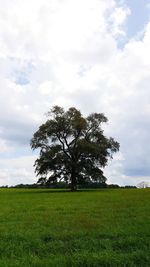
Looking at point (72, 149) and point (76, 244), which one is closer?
point (76, 244)

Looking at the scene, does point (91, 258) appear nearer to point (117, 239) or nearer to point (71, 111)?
point (117, 239)

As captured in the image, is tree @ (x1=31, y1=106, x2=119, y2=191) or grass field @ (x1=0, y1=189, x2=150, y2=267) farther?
tree @ (x1=31, y1=106, x2=119, y2=191)

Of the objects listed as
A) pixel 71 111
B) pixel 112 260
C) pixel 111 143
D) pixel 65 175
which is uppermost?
pixel 71 111

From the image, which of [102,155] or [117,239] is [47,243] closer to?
[117,239]

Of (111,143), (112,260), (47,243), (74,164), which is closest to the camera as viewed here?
(112,260)

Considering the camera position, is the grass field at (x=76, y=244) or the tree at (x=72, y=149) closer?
the grass field at (x=76, y=244)

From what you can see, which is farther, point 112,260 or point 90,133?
point 90,133

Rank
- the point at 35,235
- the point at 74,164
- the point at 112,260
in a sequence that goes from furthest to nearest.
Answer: the point at 74,164 < the point at 35,235 < the point at 112,260

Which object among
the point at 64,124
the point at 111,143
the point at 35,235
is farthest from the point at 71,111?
the point at 35,235

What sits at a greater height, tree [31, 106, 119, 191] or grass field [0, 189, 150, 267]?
tree [31, 106, 119, 191]

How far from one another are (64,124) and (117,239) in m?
64.6

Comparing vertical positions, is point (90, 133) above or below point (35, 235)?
above

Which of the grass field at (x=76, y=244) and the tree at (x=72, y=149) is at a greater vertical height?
the tree at (x=72, y=149)

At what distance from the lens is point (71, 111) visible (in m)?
80.1
